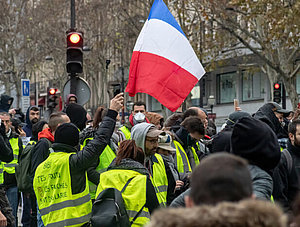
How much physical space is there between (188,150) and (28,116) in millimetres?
5450

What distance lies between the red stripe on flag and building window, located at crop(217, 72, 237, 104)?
3617 centimetres

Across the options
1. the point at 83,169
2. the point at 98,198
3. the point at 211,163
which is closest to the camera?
the point at 211,163

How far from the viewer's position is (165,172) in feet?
20.5

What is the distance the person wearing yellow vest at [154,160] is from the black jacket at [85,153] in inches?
17.3

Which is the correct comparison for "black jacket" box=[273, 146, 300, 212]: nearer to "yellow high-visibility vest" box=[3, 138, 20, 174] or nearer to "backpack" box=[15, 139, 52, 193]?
"backpack" box=[15, 139, 52, 193]

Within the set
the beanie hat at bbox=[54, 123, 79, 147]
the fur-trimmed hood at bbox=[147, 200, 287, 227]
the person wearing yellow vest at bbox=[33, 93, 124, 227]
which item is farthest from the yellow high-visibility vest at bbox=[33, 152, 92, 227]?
the fur-trimmed hood at bbox=[147, 200, 287, 227]

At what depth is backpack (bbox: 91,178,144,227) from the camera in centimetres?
516

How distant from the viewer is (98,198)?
17.4 feet

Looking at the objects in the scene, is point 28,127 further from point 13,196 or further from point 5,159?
point 5,159

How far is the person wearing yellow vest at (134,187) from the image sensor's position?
5.30 meters

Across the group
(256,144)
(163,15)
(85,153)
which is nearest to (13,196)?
(163,15)

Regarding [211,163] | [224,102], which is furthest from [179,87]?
[224,102]

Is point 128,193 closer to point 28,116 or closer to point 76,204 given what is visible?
point 76,204

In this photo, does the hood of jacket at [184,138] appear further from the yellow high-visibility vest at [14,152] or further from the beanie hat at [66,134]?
the yellow high-visibility vest at [14,152]
